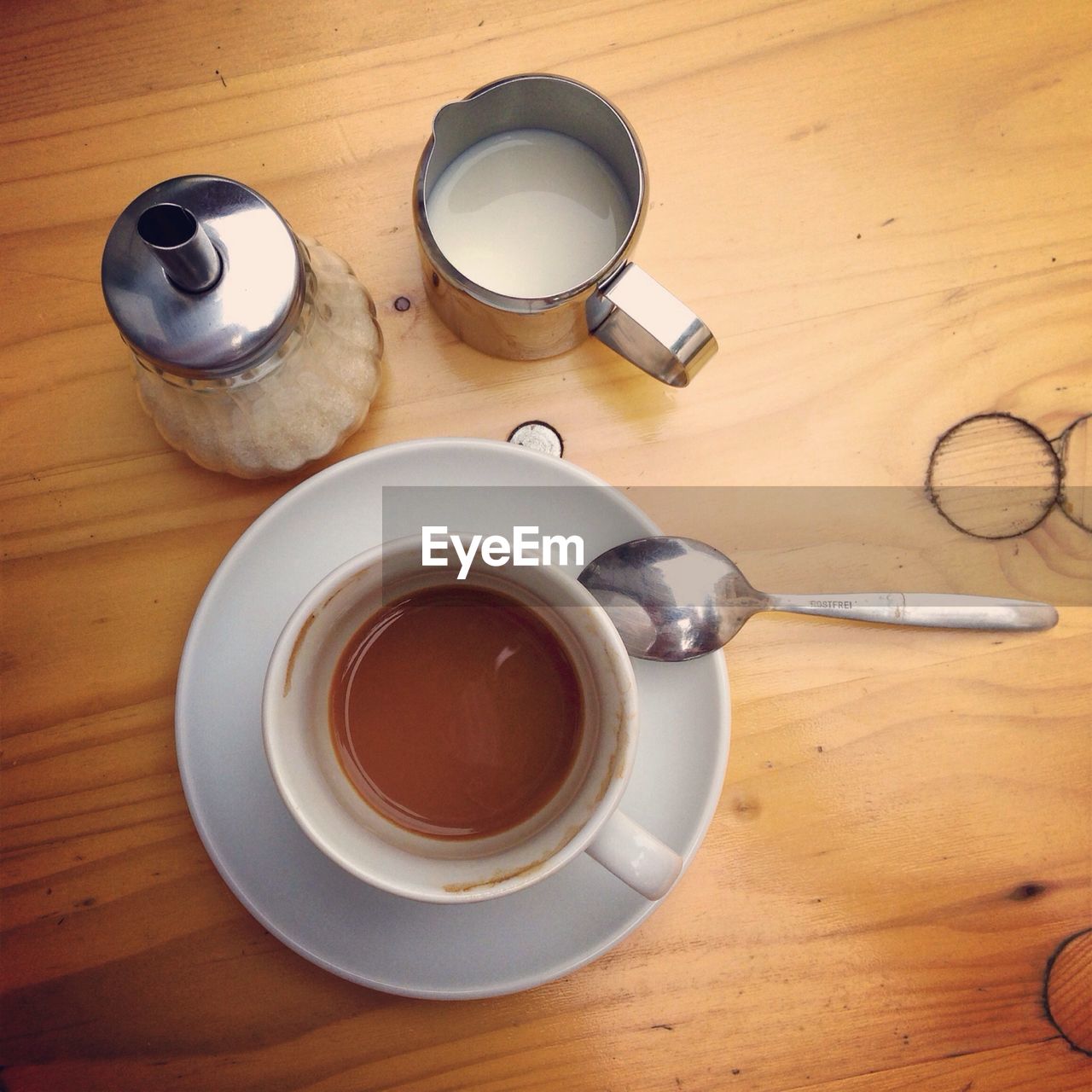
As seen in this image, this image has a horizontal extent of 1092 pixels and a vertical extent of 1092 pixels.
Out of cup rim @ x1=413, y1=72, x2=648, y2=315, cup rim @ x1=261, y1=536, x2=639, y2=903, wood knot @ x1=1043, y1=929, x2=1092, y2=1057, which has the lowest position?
wood knot @ x1=1043, y1=929, x2=1092, y2=1057

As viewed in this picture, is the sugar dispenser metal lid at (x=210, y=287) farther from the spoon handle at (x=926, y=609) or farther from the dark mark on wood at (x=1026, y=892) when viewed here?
the dark mark on wood at (x=1026, y=892)

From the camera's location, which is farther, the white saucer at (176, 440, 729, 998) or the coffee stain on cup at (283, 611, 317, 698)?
the white saucer at (176, 440, 729, 998)

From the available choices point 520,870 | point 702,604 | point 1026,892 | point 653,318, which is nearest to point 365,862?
point 520,870

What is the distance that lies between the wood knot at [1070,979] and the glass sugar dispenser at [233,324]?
2.70ft

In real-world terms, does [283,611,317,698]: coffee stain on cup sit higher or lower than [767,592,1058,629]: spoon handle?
higher

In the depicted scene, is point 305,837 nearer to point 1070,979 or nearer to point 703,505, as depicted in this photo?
point 703,505

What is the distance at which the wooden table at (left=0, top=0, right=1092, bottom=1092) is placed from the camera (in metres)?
0.76

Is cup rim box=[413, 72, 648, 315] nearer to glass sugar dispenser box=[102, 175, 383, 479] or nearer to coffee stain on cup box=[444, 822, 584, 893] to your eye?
glass sugar dispenser box=[102, 175, 383, 479]

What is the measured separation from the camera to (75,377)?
78cm

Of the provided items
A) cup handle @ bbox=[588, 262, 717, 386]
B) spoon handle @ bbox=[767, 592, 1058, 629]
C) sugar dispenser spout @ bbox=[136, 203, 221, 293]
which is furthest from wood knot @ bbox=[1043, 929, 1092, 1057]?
sugar dispenser spout @ bbox=[136, 203, 221, 293]

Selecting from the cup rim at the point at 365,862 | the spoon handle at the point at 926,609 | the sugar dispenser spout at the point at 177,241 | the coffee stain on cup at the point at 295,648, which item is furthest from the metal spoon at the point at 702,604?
the sugar dispenser spout at the point at 177,241

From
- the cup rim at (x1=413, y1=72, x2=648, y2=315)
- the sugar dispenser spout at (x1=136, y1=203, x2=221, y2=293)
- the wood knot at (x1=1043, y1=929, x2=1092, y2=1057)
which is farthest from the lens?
the wood knot at (x1=1043, y1=929, x2=1092, y2=1057)

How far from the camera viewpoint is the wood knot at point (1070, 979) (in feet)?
2.65

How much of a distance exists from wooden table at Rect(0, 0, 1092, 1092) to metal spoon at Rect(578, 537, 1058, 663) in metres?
0.03
